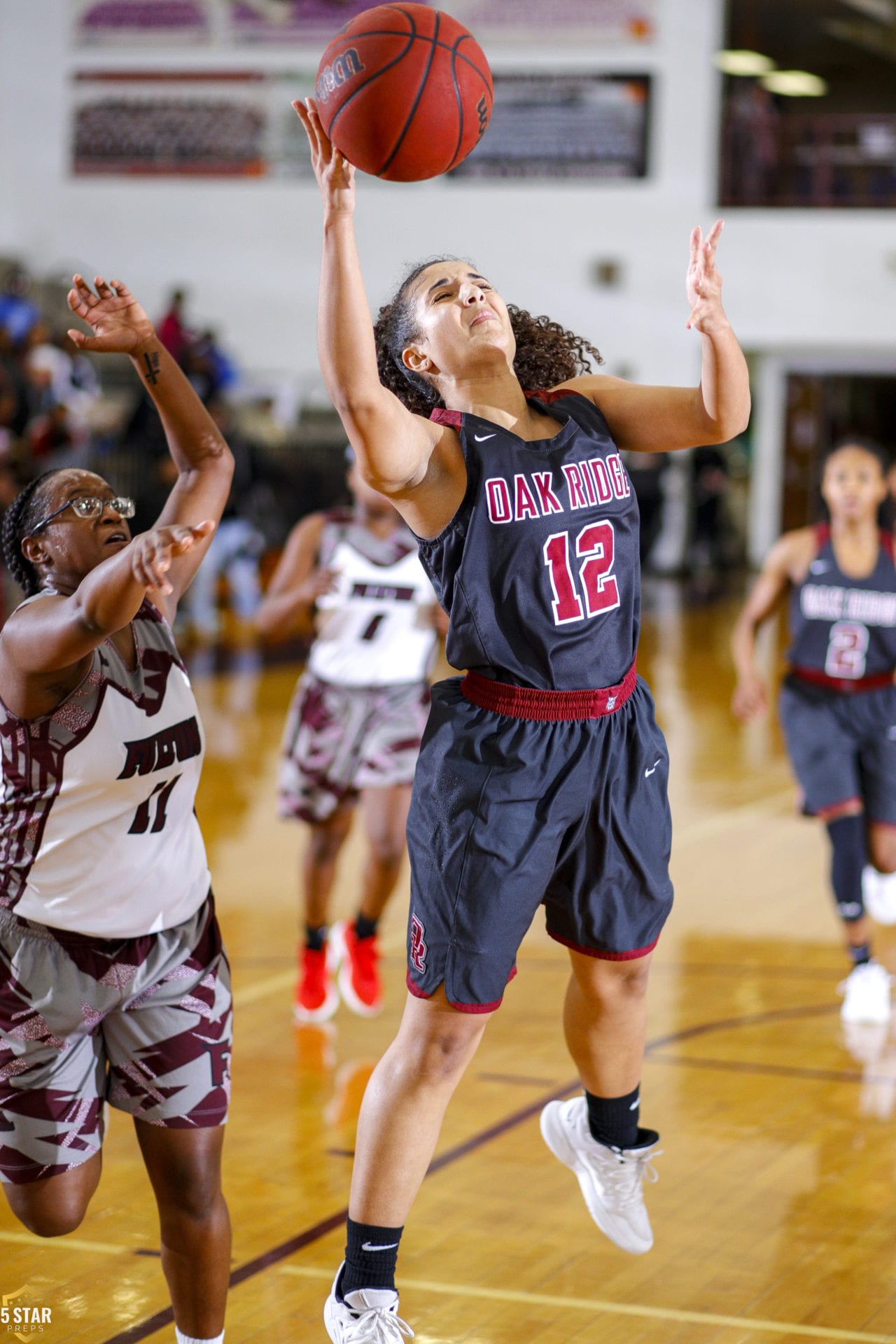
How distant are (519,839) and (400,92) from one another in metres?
1.27

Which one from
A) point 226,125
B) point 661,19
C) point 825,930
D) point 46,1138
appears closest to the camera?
point 46,1138

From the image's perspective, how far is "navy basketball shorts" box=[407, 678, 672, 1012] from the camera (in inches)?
112

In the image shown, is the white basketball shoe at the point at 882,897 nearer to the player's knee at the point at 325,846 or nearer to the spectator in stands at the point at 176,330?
the player's knee at the point at 325,846

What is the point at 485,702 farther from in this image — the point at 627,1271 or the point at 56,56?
the point at 56,56

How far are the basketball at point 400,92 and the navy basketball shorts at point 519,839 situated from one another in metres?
0.93

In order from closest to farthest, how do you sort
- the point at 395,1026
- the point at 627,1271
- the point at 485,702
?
the point at 485,702 < the point at 627,1271 < the point at 395,1026

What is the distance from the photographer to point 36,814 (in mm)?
2748

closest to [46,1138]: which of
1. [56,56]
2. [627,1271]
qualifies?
[627,1271]

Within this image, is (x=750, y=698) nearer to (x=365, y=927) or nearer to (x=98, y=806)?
(x=365, y=927)

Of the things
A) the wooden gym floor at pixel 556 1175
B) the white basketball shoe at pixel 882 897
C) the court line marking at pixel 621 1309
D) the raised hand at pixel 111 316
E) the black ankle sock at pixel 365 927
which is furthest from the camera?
the white basketball shoe at pixel 882 897

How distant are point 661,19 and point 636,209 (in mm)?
2045

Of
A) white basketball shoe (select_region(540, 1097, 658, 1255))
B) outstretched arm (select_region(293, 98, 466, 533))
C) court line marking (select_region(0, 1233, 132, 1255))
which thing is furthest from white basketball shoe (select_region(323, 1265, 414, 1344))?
outstretched arm (select_region(293, 98, 466, 533))

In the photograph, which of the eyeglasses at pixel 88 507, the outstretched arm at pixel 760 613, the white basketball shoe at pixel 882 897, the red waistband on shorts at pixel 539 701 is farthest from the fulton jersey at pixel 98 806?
the white basketball shoe at pixel 882 897

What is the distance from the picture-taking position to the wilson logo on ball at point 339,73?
108 inches
